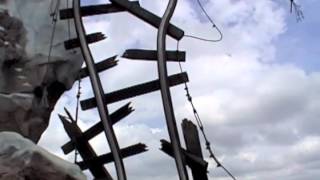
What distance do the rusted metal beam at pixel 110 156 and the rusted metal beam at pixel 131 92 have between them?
471 millimetres

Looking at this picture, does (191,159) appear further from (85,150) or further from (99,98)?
(85,150)

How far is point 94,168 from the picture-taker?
555 centimetres

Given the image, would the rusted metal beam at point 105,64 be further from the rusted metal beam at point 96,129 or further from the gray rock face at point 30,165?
the gray rock face at point 30,165

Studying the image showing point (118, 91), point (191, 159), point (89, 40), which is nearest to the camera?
point (191, 159)

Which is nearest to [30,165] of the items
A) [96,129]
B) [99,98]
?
[96,129]

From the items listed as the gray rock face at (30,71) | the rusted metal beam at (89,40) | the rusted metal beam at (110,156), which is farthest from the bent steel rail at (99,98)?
the gray rock face at (30,71)

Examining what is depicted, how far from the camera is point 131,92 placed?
17.0 ft

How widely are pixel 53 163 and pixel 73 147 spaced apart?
2.13 ft

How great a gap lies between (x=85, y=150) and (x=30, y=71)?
208 cm

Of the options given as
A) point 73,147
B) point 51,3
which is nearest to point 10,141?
point 73,147

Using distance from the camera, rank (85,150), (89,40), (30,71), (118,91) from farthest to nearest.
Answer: (30,71) → (85,150) → (89,40) → (118,91)

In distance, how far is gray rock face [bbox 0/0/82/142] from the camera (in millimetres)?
7223

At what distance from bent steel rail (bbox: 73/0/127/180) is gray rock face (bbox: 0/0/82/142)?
1953 mm

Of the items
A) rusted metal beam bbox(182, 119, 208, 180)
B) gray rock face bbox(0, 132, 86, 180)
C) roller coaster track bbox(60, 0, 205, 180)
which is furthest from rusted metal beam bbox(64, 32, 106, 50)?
rusted metal beam bbox(182, 119, 208, 180)
